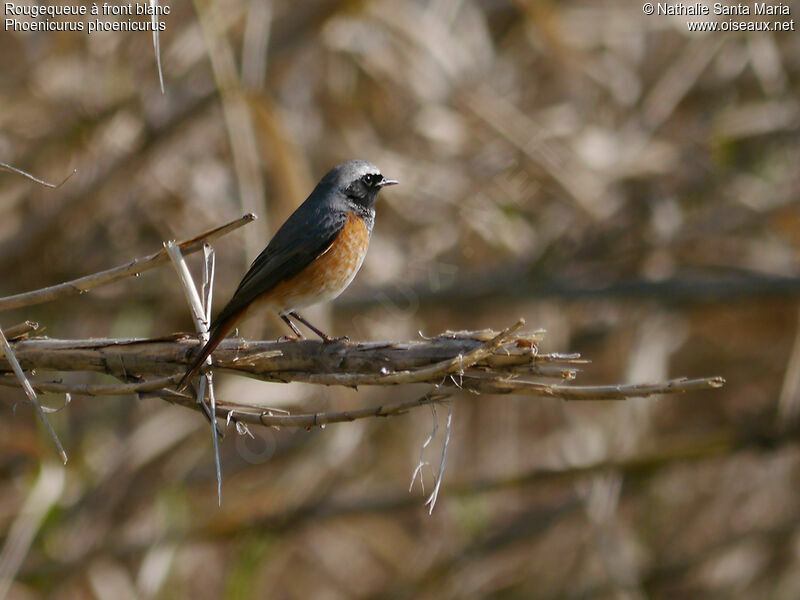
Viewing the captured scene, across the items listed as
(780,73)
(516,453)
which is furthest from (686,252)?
(516,453)

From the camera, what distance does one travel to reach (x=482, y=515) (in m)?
6.23

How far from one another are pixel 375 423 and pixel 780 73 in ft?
13.1

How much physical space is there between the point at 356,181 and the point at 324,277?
1.93ft

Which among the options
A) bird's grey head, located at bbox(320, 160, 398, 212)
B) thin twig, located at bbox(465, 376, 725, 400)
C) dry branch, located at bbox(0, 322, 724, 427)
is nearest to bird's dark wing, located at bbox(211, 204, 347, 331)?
bird's grey head, located at bbox(320, 160, 398, 212)

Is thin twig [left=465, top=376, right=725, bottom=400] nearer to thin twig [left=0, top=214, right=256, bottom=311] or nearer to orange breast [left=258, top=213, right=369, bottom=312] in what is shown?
thin twig [left=0, top=214, right=256, bottom=311]

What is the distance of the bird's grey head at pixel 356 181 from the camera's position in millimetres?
4168

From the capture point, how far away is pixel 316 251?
3.85 meters

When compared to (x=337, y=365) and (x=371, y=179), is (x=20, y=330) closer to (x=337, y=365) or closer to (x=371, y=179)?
(x=337, y=365)

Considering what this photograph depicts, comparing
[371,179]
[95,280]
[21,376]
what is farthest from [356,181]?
[21,376]

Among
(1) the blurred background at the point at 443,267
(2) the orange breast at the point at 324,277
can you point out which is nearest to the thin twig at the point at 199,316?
(2) the orange breast at the point at 324,277

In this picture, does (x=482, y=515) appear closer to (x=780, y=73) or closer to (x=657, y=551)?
(x=657, y=551)

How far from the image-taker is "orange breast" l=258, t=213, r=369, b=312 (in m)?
3.84

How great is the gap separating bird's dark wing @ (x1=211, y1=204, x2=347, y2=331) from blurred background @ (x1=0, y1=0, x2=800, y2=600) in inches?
36.6

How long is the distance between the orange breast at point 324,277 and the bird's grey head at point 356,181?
212 millimetres
